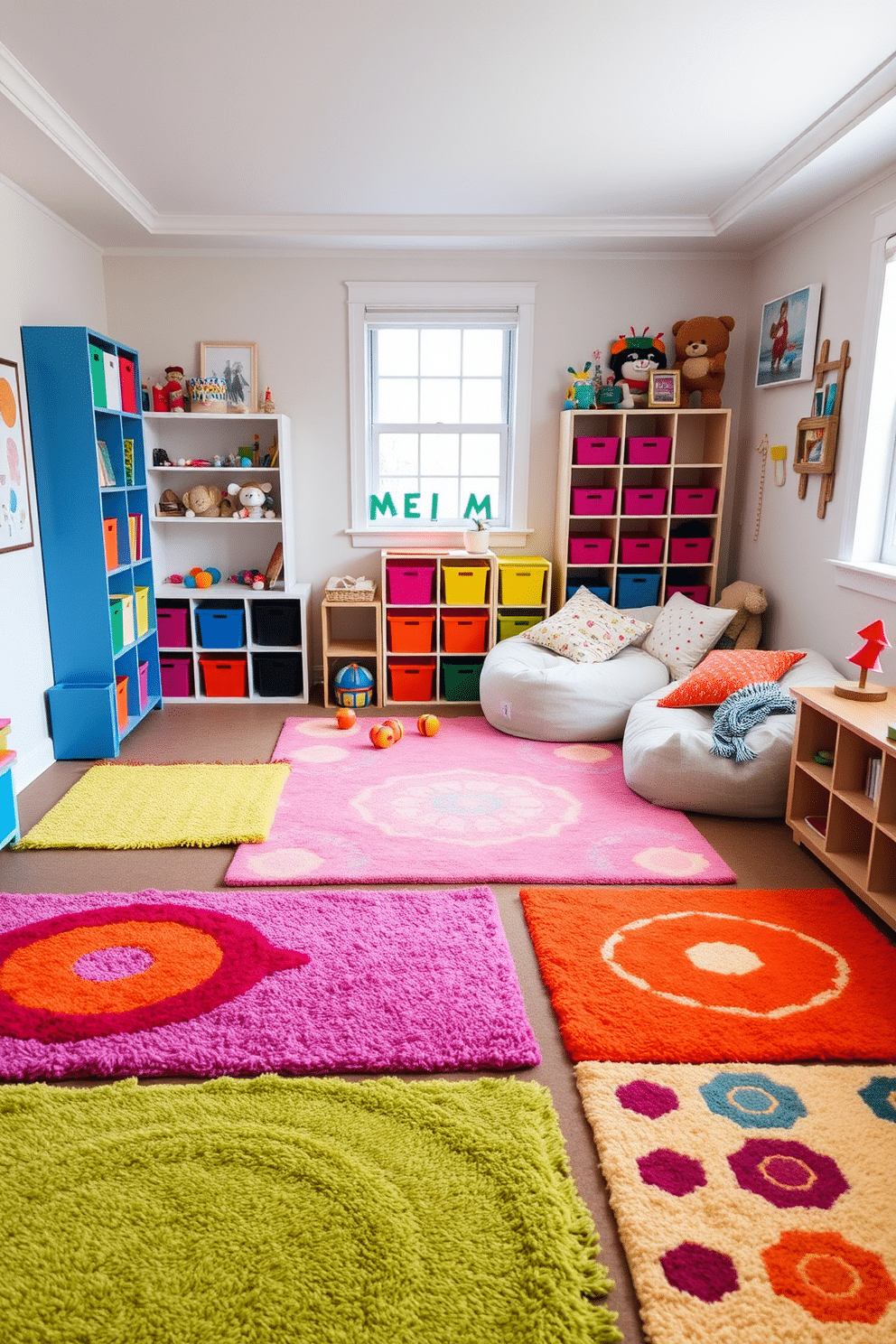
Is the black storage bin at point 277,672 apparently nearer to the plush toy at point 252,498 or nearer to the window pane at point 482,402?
the plush toy at point 252,498

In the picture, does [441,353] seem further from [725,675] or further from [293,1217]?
[293,1217]

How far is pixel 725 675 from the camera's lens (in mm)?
3889

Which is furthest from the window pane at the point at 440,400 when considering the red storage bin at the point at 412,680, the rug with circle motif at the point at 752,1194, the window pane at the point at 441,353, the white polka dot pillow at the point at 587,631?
the rug with circle motif at the point at 752,1194

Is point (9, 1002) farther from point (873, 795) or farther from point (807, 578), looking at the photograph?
point (807, 578)

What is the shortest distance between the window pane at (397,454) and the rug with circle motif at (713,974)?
3.24 m

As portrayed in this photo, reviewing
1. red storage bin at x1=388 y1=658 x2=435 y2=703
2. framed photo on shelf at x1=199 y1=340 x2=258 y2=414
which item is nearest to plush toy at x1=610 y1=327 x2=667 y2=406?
red storage bin at x1=388 y1=658 x2=435 y2=703

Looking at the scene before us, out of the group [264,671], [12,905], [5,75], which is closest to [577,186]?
[5,75]

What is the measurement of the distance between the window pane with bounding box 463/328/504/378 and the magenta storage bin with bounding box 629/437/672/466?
3.08ft

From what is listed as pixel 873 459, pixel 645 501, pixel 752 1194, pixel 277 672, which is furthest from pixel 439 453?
pixel 752 1194

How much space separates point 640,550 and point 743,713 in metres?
1.77

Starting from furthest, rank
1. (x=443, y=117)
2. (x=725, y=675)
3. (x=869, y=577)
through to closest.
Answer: (x=725, y=675) → (x=869, y=577) → (x=443, y=117)

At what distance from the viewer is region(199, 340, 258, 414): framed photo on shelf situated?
512 cm

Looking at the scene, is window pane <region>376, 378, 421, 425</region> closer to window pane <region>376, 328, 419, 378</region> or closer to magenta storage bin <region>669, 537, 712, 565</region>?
window pane <region>376, 328, 419, 378</region>

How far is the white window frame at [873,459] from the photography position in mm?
3623
